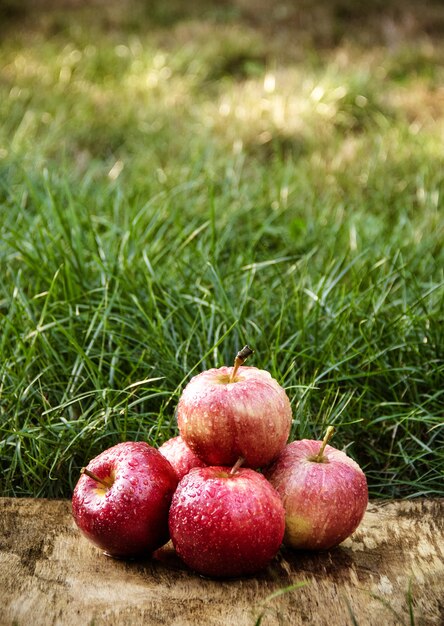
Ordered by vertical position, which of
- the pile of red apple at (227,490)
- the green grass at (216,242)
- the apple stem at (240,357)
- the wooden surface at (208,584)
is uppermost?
the apple stem at (240,357)

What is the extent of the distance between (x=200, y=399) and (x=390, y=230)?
7.99 feet

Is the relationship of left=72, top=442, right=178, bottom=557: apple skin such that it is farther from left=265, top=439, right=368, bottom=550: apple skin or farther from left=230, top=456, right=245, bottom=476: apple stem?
left=265, top=439, right=368, bottom=550: apple skin

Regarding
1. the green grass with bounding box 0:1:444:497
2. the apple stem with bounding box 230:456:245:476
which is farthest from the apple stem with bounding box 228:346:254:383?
the green grass with bounding box 0:1:444:497

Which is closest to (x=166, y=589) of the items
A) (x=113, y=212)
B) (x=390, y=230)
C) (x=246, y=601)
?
(x=246, y=601)

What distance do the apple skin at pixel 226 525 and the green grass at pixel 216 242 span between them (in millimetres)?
638

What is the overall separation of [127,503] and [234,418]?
12.1 inches

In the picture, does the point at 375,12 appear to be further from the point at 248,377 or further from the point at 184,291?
the point at 248,377

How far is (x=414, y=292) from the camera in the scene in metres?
3.02

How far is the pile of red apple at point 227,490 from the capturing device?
161 centimetres

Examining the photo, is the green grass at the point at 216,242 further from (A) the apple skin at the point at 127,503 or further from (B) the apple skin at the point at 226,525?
(B) the apple skin at the point at 226,525

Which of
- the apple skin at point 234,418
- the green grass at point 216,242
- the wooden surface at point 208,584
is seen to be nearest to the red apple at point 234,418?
the apple skin at point 234,418

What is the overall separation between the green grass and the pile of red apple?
48 centimetres

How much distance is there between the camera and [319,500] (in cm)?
→ 173

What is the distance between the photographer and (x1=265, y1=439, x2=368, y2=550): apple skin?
173 cm
